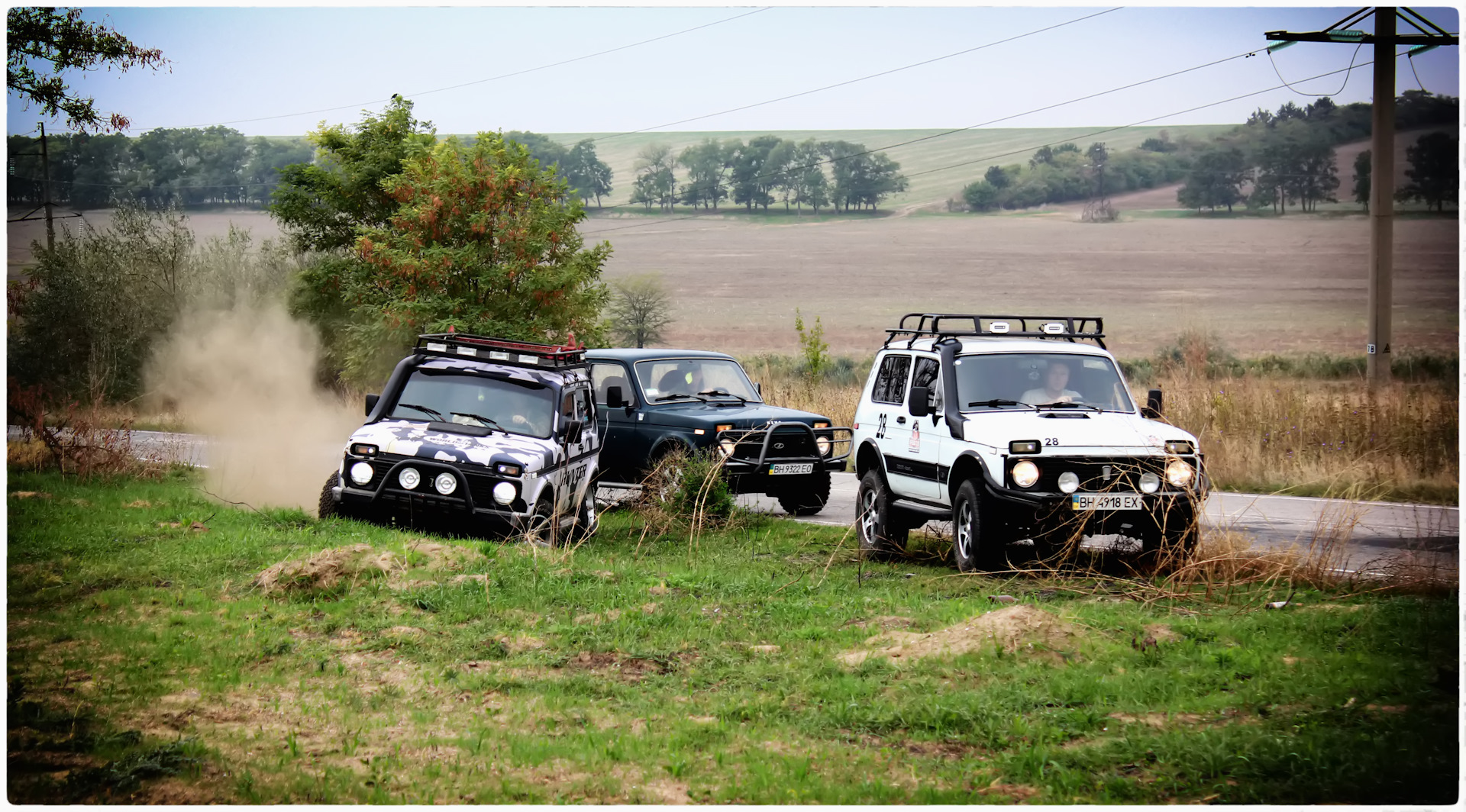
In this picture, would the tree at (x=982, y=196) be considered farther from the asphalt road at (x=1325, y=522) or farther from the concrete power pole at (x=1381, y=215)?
the asphalt road at (x=1325, y=522)

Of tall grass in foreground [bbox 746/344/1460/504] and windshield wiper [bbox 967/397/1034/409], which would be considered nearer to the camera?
windshield wiper [bbox 967/397/1034/409]

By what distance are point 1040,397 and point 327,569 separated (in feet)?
21.0

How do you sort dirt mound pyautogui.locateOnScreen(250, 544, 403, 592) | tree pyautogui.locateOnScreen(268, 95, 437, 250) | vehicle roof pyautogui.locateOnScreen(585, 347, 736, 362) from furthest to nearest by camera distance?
tree pyautogui.locateOnScreen(268, 95, 437, 250), vehicle roof pyautogui.locateOnScreen(585, 347, 736, 362), dirt mound pyautogui.locateOnScreen(250, 544, 403, 592)

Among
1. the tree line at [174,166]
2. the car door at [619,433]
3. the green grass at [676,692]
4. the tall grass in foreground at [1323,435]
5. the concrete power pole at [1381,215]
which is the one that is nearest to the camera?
the green grass at [676,692]

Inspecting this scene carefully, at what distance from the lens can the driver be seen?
1113 cm

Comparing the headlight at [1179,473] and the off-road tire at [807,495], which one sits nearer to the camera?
the headlight at [1179,473]

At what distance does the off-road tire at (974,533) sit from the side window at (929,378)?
3.57 feet

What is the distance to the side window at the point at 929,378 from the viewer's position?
11297 mm

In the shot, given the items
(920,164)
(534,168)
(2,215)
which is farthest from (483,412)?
(920,164)

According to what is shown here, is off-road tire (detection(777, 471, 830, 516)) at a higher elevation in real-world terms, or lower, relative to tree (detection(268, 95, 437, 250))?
lower

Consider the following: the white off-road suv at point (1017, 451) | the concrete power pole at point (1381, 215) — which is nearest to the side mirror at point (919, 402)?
the white off-road suv at point (1017, 451)

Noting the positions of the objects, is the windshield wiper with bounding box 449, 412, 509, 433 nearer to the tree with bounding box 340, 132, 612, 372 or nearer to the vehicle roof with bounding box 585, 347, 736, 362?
the vehicle roof with bounding box 585, 347, 736, 362

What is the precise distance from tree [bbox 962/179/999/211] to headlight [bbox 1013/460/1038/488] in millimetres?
101379

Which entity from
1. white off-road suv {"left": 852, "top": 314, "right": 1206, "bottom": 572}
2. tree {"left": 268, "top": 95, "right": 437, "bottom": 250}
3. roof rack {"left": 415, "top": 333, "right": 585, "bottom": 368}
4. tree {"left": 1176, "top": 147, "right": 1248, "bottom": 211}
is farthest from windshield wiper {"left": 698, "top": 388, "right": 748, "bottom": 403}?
tree {"left": 1176, "top": 147, "right": 1248, "bottom": 211}
